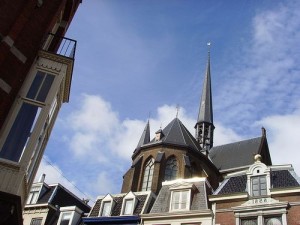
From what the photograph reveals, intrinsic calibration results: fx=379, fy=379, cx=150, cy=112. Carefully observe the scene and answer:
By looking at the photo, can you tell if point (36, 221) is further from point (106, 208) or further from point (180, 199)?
point (180, 199)

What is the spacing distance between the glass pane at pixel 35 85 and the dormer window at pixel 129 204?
12975 mm

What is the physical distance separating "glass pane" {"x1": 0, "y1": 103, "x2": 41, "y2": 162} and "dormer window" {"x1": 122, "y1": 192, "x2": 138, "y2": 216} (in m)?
13.1

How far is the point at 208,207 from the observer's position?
21.5 meters

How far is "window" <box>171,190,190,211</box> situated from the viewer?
2210cm

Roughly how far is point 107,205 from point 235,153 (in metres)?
25.3

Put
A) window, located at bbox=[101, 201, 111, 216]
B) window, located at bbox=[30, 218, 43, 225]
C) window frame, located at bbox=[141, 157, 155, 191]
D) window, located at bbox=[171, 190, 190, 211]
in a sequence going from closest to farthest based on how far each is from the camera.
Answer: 1. window, located at bbox=[171, 190, 190, 211]
2. window, located at bbox=[101, 201, 111, 216]
3. window, located at bbox=[30, 218, 43, 225]
4. window frame, located at bbox=[141, 157, 155, 191]

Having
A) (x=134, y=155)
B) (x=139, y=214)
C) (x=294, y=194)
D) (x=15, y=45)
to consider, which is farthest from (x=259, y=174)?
(x=134, y=155)

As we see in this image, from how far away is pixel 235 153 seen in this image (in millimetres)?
47312

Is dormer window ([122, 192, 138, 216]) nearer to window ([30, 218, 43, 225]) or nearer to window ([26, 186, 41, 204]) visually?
window ([30, 218, 43, 225])

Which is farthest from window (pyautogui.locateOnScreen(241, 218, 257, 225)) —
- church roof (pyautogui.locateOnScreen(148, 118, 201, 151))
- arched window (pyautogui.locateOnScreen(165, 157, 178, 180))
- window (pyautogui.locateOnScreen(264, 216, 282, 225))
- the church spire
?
the church spire

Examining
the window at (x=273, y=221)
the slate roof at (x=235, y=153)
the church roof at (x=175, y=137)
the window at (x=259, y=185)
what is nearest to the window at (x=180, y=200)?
the window at (x=259, y=185)

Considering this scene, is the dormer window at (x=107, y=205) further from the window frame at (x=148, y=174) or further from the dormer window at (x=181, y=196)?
the window frame at (x=148, y=174)

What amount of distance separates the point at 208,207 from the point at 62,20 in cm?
1278

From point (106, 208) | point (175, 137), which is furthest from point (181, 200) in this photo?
point (175, 137)
